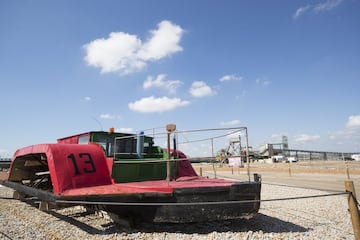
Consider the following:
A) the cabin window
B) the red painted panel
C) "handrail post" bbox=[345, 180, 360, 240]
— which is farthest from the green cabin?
"handrail post" bbox=[345, 180, 360, 240]

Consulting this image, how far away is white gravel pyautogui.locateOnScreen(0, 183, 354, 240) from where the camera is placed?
4.91 meters

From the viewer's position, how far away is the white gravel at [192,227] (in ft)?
16.1

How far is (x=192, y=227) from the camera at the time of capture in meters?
5.45

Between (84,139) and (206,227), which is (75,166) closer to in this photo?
(84,139)

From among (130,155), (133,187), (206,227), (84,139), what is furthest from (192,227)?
(84,139)

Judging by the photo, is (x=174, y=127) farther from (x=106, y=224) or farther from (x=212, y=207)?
(x=106, y=224)

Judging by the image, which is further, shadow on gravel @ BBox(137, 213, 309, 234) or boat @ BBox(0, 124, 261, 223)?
shadow on gravel @ BBox(137, 213, 309, 234)

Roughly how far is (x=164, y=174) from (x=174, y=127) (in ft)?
4.56

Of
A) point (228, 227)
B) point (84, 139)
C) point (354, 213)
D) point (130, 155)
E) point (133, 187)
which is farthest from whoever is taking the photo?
point (84, 139)

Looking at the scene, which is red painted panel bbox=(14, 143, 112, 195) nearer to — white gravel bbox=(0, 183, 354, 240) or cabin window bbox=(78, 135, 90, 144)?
cabin window bbox=(78, 135, 90, 144)

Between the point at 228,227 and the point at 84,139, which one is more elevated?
the point at 84,139

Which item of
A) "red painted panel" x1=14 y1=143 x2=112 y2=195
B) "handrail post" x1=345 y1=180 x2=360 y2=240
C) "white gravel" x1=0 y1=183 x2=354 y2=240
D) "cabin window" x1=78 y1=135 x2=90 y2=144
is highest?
"cabin window" x1=78 y1=135 x2=90 y2=144

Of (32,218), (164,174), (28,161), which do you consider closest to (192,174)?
(164,174)

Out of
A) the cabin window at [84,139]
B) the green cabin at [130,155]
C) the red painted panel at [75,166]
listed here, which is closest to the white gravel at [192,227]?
the red painted panel at [75,166]
